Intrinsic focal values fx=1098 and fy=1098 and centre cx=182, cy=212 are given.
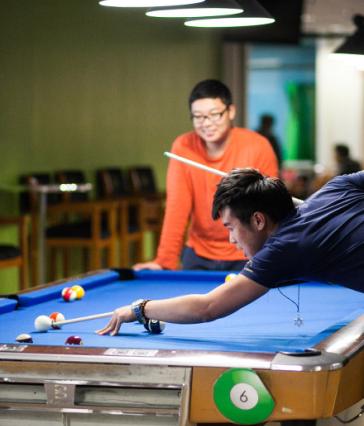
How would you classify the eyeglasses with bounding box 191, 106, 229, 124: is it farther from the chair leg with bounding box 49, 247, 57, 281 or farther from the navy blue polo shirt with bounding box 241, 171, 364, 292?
the chair leg with bounding box 49, 247, 57, 281

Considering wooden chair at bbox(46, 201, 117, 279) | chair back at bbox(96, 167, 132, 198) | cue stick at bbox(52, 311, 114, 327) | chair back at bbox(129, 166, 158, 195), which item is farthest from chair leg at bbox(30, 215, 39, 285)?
cue stick at bbox(52, 311, 114, 327)

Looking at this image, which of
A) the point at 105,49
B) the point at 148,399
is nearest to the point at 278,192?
the point at 148,399

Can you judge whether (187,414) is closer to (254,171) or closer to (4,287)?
(254,171)

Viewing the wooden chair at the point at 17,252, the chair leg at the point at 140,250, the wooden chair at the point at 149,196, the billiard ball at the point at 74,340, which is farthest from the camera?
→ the chair leg at the point at 140,250

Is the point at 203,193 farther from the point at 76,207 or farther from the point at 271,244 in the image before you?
the point at 76,207

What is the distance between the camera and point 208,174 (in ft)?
17.1

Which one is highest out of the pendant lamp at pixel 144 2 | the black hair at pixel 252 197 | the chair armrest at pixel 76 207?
the pendant lamp at pixel 144 2

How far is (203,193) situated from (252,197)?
1.89 metres

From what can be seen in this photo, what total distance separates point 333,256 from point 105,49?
779 cm

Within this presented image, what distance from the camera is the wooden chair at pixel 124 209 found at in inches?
383

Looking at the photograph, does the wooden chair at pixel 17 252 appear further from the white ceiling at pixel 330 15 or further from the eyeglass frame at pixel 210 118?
the white ceiling at pixel 330 15

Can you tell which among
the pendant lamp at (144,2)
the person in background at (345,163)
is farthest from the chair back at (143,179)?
the pendant lamp at (144,2)

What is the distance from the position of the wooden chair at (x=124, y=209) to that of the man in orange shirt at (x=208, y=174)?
4201 mm

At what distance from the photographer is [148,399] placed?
2957 millimetres
